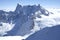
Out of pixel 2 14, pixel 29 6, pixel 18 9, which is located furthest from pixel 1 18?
pixel 29 6

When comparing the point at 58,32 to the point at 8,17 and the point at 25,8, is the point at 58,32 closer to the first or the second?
the point at 25,8

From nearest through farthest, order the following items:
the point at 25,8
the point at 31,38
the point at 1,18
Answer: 1. the point at 31,38
2. the point at 25,8
3. the point at 1,18

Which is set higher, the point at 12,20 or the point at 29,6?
the point at 29,6

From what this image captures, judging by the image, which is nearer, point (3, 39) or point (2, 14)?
point (3, 39)

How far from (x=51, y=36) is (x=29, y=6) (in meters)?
81.2

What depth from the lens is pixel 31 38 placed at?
38.0 feet

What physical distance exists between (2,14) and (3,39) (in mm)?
87091

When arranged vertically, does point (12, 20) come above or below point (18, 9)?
below

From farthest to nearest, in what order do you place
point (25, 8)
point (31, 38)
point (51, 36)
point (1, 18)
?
point (1, 18)
point (25, 8)
point (31, 38)
point (51, 36)

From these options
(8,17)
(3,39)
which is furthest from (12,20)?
(3,39)

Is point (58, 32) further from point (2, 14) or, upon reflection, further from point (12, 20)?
point (2, 14)

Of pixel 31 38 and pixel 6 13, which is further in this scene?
pixel 6 13

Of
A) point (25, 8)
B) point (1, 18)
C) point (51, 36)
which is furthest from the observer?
point (1, 18)

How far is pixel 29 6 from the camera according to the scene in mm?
91000
